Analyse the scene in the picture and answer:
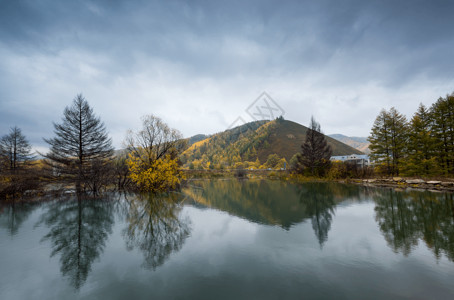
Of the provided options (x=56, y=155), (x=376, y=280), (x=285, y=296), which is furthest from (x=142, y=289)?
(x=56, y=155)

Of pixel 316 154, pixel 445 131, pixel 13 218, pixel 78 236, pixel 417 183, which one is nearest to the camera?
pixel 78 236

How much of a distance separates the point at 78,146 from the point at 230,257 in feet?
79.6

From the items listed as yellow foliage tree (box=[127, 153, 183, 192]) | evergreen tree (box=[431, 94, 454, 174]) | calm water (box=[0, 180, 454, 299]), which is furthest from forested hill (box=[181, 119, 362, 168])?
calm water (box=[0, 180, 454, 299])

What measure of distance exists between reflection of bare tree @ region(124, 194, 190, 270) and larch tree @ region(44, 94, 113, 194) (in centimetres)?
1296

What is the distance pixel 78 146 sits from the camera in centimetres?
2280

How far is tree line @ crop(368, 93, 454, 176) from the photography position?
82.8ft

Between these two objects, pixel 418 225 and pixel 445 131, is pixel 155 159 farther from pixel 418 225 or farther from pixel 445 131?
pixel 445 131

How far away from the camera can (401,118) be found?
31359mm

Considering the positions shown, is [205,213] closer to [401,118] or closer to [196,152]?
[401,118]

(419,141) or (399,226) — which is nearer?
(399,226)

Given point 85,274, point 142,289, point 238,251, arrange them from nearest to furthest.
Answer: point 142,289 → point 85,274 → point 238,251

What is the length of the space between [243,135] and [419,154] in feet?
525

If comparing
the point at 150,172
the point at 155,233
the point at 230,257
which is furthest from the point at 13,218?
the point at 230,257

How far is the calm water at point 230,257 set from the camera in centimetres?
435
